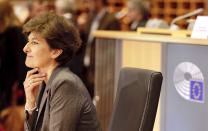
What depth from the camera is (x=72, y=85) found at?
2.42 m

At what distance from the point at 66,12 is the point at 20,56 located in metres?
1.02

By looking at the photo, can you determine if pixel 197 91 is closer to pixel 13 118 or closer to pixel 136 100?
pixel 136 100

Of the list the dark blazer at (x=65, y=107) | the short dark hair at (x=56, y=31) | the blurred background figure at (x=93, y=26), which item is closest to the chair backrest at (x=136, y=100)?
the dark blazer at (x=65, y=107)

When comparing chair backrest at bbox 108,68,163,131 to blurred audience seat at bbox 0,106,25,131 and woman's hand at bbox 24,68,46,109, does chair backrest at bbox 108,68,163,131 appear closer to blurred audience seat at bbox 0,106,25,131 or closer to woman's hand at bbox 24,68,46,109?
woman's hand at bbox 24,68,46,109

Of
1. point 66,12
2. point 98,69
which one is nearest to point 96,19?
point 66,12

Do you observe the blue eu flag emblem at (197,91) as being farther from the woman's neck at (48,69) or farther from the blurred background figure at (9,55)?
the blurred background figure at (9,55)

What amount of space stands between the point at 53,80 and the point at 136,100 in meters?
0.51

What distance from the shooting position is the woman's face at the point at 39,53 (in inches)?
104

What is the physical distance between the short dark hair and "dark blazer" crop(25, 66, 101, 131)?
151 millimetres

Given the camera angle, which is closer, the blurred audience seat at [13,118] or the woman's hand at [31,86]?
the woman's hand at [31,86]

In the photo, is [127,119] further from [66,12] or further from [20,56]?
[66,12]

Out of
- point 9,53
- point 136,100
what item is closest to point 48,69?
point 136,100

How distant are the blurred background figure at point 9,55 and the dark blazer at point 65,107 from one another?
2.16 meters

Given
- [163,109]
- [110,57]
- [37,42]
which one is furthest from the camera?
[110,57]
